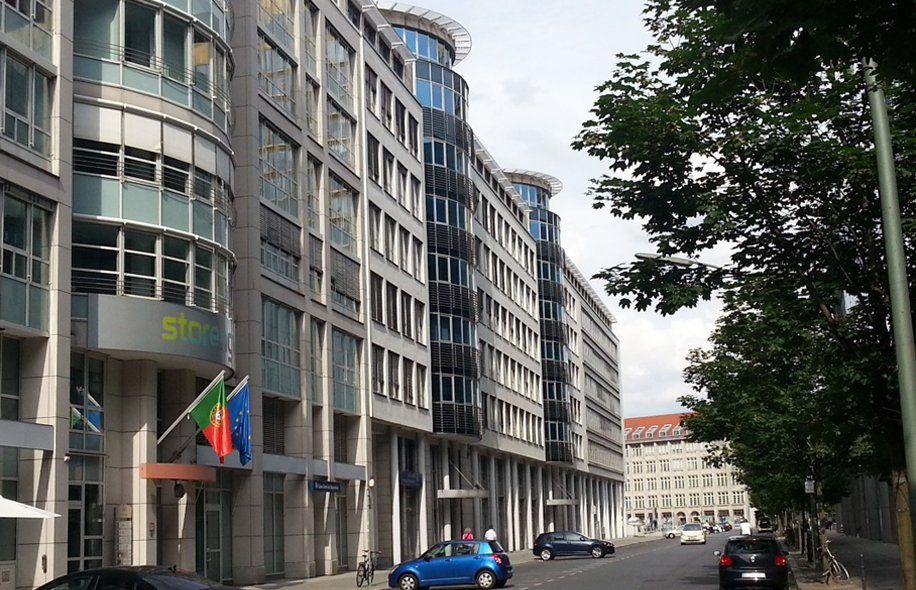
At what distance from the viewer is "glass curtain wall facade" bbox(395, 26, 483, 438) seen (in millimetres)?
61656

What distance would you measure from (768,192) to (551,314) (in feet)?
257

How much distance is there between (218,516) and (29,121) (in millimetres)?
14328

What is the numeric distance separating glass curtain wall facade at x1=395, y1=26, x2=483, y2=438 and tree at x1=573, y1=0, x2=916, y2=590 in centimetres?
4187

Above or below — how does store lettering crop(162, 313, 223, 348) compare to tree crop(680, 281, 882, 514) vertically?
above

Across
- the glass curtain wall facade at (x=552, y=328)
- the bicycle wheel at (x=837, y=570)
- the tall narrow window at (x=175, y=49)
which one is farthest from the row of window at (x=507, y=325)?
the tall narrow window at (x=175, y=49)

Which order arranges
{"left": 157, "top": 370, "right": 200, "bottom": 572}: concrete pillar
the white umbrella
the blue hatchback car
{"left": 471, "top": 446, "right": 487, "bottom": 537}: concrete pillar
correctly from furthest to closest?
{"left": 471, "top": 446, "right": 487, "bottom": 537}: concrete pillar
the blue hatchback car
{"left": 157, "top": 370, "right": 200, "bottom": 572}: concrete pillar
the white umbrella

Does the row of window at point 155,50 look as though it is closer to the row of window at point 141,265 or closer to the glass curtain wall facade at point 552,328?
the row of window at point 141,265

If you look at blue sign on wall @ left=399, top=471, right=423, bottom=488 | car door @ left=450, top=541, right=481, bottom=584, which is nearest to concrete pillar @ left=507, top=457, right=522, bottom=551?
blue sign on wall @ left=399, top=471, right=423, bottom=488

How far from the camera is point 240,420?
105 feet

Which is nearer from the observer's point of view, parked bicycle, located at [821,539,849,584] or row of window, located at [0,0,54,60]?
row of window, located at [0,0,54,60]

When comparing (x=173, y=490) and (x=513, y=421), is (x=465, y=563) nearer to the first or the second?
(x=173, y=490)

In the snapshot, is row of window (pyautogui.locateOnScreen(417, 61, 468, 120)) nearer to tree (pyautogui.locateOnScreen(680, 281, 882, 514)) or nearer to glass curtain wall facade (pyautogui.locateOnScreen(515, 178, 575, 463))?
tree (pyautogui.locateOnScreen(680, 281, 882, 514))

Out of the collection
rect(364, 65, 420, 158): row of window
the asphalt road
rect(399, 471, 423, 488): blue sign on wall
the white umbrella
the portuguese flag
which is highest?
rect(364, 65, 420, 158): row of window

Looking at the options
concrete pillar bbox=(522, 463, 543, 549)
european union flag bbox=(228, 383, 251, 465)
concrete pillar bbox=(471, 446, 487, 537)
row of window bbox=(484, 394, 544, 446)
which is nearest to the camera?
european union flag bbox=(228, 383, 251, 465)
